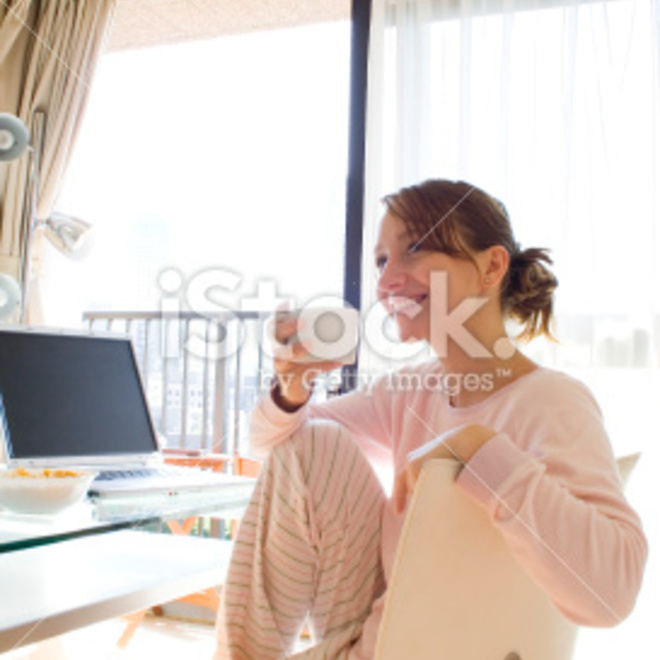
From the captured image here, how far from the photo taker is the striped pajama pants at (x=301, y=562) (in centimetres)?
90

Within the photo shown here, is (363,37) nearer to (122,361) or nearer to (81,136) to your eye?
(81,136)

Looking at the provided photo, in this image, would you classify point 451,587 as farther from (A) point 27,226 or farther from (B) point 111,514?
(A) point 27,226

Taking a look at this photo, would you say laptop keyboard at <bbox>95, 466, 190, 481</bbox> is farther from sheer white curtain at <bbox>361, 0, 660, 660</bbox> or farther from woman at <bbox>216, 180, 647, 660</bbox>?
sheer white curtain at <bbox>361, 0, 660, 660</bbox>

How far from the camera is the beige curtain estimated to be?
3162 mm

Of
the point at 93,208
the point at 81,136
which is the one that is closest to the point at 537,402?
the point at 81,136

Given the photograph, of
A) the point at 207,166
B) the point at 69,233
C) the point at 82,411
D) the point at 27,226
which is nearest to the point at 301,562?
the point at 82,411

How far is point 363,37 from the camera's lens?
2.63 meters

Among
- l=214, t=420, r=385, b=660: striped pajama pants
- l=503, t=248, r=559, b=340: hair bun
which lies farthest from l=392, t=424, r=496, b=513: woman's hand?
l=503, t=248, r=559, b=340: hair bun

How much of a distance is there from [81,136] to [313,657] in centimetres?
285

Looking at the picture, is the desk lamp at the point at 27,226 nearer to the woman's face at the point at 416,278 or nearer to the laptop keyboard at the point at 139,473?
the laptop keyboard at the point at 139,473

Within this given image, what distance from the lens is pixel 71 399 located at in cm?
140

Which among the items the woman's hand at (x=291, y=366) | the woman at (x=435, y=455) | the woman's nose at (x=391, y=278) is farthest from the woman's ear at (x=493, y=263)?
the woman's hand at (x=291, y=366)

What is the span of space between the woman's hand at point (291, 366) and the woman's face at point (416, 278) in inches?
5.3

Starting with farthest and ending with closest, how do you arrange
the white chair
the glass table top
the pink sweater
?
the glass table top < the pink sweater < the white chair
